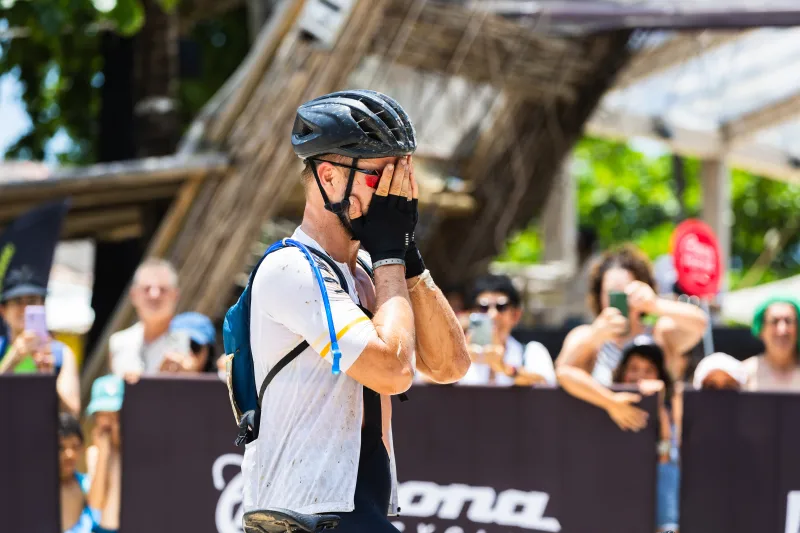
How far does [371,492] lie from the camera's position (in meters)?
3.33

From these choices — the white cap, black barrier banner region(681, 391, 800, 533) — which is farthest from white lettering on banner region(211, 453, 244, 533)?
the white cap

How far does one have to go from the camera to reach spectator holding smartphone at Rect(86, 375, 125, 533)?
22.2ft

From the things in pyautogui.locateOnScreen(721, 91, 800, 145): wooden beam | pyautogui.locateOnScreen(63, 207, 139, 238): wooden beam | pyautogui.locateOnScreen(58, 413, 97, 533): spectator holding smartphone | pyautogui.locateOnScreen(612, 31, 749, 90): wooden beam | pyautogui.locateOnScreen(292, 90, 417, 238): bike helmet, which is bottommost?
pyautogui.locateOnScreen(58, 413, 97, 533): spectator holding smartphone

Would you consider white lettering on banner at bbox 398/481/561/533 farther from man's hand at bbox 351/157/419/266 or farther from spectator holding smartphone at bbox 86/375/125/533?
man's hand at bbox 351/157/419/266

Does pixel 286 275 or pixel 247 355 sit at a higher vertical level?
pixel 286 275

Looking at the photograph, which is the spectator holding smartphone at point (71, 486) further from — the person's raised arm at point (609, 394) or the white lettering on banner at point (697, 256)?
the white lettering on banner at point (697, 256)

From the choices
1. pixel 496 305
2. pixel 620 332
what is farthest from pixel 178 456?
pixel 620 332

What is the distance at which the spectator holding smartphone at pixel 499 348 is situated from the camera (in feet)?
20.8

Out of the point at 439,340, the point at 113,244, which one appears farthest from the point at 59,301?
the point at 439,340

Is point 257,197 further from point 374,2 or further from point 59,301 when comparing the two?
point 59,301

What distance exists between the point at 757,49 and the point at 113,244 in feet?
27.3

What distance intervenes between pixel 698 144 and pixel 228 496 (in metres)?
11.0

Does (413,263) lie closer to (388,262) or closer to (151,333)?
(388,262)

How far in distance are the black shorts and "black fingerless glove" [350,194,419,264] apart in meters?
Answer: 0.52
